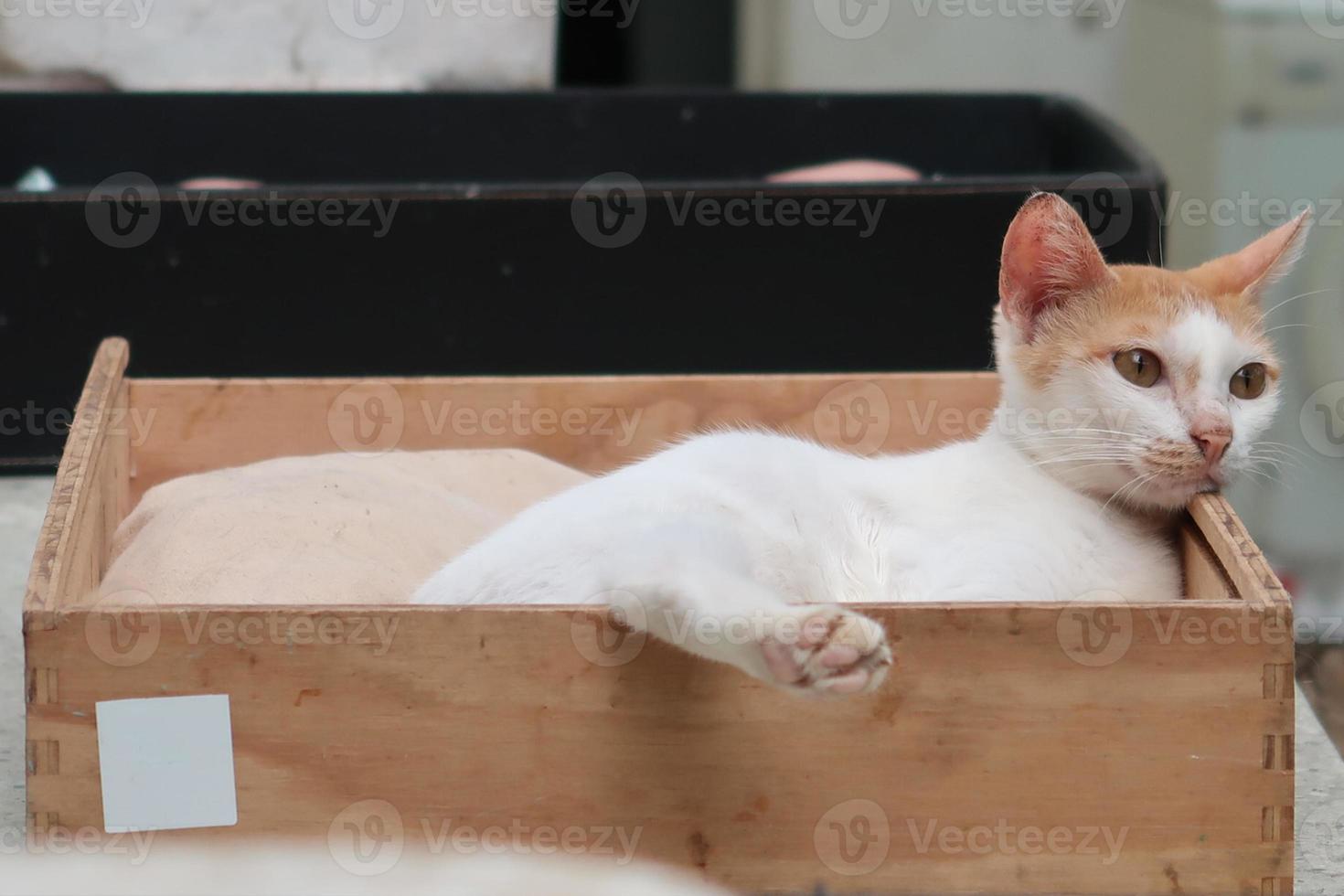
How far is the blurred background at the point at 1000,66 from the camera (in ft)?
8.91

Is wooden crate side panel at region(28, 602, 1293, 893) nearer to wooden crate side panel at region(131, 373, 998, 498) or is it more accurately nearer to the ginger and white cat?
the ginger and white cat

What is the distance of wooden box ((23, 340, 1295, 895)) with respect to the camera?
3.08 ft

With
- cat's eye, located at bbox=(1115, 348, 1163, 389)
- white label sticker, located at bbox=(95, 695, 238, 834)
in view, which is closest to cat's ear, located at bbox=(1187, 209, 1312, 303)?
cat's eye, located at bbox=(1115, 348, 1163, 389)

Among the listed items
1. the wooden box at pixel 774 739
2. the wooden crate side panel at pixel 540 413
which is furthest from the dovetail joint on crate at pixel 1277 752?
the wooden crate side panel at pixel 540 413

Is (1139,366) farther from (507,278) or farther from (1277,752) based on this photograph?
(507,278)

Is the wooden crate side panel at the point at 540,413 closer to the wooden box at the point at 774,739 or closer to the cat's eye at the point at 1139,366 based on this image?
the cat's eye at the point at 1139,366

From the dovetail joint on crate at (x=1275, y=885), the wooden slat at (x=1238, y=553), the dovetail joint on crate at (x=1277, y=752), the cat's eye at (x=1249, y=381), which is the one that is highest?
the cat's eye at (x=1249, y=381)

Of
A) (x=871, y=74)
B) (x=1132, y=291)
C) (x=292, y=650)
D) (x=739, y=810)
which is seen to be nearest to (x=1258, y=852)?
(x=739, y=810)

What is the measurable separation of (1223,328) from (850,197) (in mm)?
775

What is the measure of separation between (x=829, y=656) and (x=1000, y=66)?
2.69m

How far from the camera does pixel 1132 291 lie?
121 cm

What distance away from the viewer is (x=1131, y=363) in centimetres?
117

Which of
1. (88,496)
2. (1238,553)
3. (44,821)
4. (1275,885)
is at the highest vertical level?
(88,496)

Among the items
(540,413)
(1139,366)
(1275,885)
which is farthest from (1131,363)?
(540,413)
